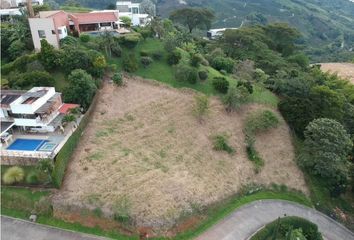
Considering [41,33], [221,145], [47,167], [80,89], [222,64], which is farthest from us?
[222,64]

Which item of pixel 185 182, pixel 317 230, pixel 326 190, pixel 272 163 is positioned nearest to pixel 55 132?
pixel 185 182

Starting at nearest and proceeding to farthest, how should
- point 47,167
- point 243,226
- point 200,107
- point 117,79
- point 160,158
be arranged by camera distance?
point 47,167 → point 243,226 → point 160,158 → point 200,107 → point 117,79

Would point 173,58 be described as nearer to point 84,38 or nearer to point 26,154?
point 84,38

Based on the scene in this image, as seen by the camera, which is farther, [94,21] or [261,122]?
[94,21]

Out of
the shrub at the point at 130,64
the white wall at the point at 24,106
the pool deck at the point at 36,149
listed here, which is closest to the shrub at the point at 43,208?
the pool deck at the point at 36,149

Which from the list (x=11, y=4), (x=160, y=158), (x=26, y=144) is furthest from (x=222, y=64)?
(x=11, y=4)

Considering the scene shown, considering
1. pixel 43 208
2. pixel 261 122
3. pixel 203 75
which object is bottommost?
pixel 43 208

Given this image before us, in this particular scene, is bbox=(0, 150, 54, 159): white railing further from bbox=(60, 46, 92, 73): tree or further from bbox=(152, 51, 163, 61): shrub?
bbox=(152, 51, 163, 61): shrub

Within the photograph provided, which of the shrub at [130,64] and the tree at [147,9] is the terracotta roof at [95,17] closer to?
the shrub at [130,64]
